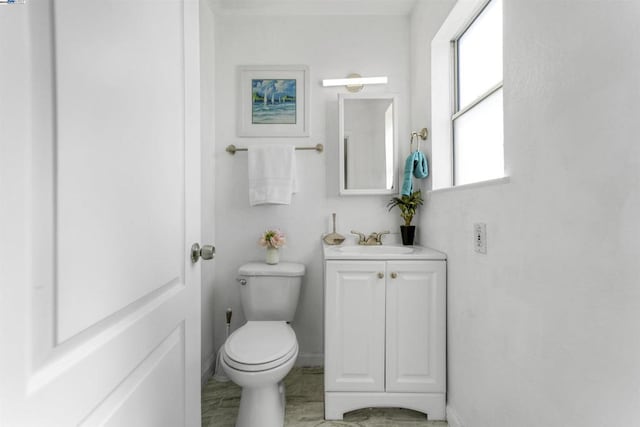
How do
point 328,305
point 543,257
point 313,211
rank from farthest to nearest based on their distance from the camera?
point 313,211, point 328,305, point 543,257

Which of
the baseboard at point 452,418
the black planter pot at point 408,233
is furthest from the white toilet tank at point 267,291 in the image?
the baseboard at point 452,418

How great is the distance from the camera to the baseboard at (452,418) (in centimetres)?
144

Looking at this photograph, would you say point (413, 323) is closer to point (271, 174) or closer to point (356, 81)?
point (271, 174)

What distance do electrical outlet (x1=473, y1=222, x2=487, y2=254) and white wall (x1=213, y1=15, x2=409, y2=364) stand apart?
870mm

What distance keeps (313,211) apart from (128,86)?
161cm

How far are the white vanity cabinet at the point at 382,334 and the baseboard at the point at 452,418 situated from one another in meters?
0.04

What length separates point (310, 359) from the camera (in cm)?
213

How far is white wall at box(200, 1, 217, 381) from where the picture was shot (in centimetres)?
192

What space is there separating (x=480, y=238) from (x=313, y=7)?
1.82 m

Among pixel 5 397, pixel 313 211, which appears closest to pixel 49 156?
pixel 5 397

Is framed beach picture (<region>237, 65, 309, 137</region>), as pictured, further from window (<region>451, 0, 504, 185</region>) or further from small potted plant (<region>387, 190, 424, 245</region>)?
window (<region>451, 0, 504, 185</region>)

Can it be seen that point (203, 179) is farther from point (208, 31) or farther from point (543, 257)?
point (543, 257)

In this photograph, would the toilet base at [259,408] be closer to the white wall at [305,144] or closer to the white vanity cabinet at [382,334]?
the white vanity cabinet at [382,334]

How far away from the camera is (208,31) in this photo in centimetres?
201
